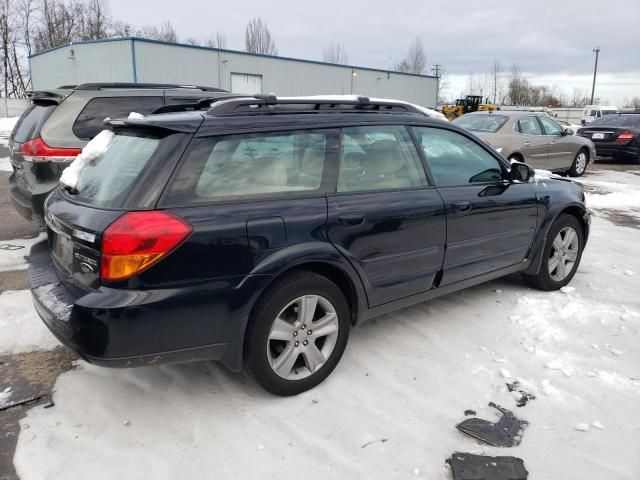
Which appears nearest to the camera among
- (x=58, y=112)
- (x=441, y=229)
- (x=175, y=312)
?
(x=175, y=312)

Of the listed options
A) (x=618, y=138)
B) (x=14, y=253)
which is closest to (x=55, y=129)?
(x=14, y=253)

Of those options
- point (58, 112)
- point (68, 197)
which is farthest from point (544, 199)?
point (58, 112)

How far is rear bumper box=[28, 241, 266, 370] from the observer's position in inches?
98.3

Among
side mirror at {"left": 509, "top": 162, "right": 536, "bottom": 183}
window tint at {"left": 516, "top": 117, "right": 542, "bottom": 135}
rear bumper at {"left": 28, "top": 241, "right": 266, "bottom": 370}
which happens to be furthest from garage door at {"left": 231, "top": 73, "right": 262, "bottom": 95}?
rear bumper at {"left": 28, "top": 241, "right": 266, "bottom": 370}

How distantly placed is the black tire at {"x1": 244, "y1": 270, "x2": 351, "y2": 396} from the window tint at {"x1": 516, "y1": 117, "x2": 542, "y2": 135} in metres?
9.31

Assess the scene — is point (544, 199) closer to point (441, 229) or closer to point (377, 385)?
point (441, 229)

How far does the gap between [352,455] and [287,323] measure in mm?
774

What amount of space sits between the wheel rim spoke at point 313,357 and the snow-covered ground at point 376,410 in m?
0.15

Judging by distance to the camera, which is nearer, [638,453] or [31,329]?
[638,453]

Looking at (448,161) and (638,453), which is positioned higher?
(448,161)

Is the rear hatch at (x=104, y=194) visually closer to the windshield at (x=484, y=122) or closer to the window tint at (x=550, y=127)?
the windshield at (x=484, y=122)

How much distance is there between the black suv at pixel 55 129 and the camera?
512 centimetres

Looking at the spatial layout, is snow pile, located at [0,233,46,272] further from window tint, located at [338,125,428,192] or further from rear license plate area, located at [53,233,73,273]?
window tint, located at [338,125,428,192]

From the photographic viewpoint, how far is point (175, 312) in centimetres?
257
